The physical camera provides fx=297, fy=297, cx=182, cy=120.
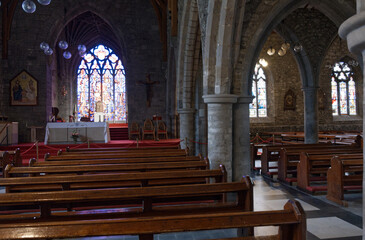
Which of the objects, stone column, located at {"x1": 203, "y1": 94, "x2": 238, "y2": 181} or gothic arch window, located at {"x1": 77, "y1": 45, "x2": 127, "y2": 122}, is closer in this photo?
stone column, located at {"x1": 203, "y1": 94, "x2": 238, "y2": 181}

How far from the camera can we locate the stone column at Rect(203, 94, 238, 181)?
677 cm

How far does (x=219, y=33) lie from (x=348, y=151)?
420 cm

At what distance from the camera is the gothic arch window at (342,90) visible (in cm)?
Answer: 1908

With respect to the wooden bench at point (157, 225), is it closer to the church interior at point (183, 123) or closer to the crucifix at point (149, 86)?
the church interior at point (183, 123)

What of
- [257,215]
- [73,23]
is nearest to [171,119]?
[73,23]

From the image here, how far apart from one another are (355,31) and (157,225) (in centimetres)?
174

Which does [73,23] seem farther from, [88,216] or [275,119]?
[88,216]

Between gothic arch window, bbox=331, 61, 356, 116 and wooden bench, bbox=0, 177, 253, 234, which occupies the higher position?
gothic arch window, bbox=331, 61, 356, 116

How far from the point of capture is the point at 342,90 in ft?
62.8

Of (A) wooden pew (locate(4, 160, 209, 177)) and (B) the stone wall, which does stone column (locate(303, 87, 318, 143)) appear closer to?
(B) the stone wall

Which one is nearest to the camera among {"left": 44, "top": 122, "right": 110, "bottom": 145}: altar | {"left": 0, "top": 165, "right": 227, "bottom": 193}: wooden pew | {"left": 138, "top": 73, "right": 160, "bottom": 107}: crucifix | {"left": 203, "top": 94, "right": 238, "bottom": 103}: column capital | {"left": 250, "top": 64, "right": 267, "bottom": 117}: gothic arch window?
{"left": 0, "top": 165, "right": 227, "bottom": 193}: wooden pew

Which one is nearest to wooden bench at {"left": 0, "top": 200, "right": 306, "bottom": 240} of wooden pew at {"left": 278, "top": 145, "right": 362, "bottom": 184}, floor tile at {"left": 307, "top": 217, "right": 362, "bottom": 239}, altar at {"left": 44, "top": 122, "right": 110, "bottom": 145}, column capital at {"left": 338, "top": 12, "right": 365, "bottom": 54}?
column capital at {"left": 338, "top": 12, "right": 365, "bottom": 54}

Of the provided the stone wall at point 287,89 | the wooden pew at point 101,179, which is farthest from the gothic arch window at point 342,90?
the wooden pew at point 101,179

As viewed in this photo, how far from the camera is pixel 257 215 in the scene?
1955 mm
